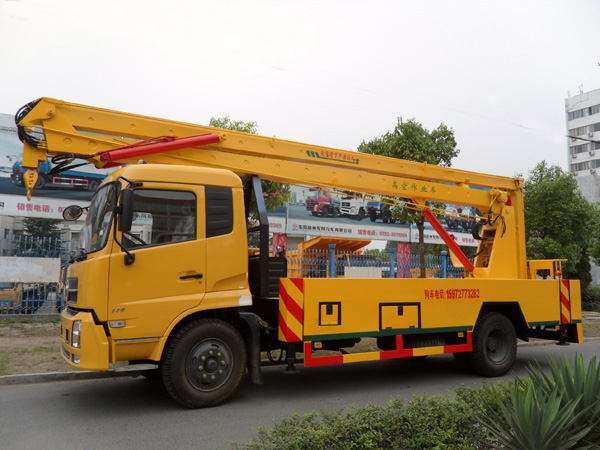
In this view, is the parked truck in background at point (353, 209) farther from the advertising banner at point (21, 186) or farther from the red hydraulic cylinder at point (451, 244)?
the red hydraulic cylinder at point (451, 244)

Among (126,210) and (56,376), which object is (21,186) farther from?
(126,210)

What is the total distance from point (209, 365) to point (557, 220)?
18.4m

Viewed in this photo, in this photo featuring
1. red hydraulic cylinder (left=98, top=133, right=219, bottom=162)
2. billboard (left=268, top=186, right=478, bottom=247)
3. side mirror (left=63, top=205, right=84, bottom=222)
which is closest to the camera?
red hydraulic cylinder (left=98, top=133, right=219, bottom=162)

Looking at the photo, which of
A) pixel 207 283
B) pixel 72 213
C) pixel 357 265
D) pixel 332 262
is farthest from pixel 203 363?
pixel 357 265

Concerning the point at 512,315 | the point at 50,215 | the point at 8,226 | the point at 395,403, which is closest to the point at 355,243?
the point at 50,215

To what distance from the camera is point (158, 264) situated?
5465 millimetres

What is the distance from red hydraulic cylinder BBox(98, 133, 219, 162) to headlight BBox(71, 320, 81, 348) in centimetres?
204

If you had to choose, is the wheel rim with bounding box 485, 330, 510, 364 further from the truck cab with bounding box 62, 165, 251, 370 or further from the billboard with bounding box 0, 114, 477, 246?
the billboard with bounding box 0, 114, 477, 246

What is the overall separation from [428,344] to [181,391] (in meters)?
3.74

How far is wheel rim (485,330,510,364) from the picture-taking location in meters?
7.87

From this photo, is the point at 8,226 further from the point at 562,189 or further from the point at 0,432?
the point at 562,189

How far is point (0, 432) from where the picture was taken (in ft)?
15.7

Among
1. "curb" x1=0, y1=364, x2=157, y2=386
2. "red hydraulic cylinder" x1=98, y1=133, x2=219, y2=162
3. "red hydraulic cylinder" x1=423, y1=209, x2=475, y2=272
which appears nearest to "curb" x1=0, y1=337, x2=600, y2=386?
"curb" x1=0, y1=364, x2=157, y2=386

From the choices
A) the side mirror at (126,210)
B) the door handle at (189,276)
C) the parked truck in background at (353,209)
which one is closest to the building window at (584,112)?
the parked truck in background at (353,209)
